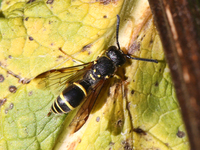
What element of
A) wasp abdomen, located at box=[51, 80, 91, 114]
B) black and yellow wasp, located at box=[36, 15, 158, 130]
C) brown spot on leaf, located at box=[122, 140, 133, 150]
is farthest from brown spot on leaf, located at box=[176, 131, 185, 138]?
wasp abdomen, located at box=[51, 80, 91, 114]

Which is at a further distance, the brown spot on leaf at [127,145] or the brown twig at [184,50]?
the brown spot on leaf at [127,145]

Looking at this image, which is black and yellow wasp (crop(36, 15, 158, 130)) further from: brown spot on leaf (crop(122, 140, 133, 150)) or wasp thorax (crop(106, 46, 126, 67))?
brown spot on leaf (crop(122, 140, 133, 150))

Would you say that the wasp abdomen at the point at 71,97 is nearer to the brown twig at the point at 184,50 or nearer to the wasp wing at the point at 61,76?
the wasp wing at the point at 61,76

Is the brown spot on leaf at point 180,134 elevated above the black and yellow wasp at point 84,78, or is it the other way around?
the black and yellow wasp at point 84,78

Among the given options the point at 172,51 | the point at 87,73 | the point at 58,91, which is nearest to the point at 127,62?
the point at 87,73

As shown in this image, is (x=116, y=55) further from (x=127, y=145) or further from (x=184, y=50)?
(x=184, y=50)

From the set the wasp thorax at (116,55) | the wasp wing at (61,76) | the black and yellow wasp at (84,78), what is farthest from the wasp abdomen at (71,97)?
the wasp thorax at (116,55)
